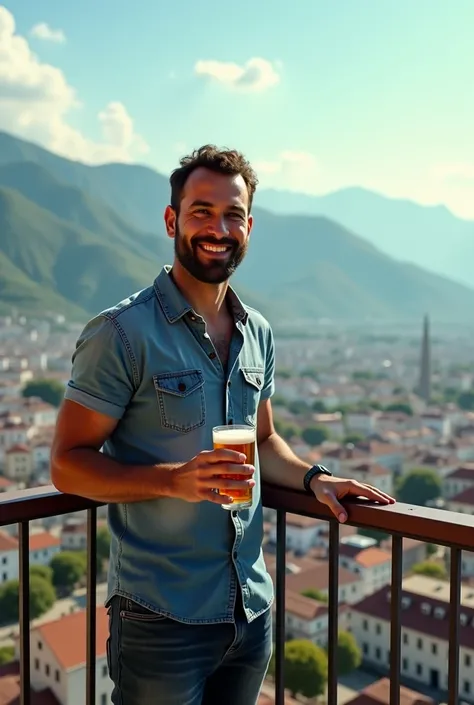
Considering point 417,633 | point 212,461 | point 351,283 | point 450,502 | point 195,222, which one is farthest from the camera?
point 351,283

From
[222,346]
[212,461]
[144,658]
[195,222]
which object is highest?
[195,222]

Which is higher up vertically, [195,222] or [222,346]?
[195,222]

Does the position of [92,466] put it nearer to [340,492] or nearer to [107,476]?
[107,476]

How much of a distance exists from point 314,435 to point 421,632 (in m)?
28.7

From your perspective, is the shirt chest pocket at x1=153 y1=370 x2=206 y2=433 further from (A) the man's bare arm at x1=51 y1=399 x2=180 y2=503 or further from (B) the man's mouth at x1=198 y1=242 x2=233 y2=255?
(B) the man's mouth at x1=198 y1=242 x2=233 y2=255

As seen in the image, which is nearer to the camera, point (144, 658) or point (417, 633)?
point (144, 658)

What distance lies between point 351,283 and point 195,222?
128m

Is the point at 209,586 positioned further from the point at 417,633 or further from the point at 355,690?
the point at 355,690

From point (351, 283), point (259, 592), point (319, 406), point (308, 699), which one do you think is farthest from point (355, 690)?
point (351, 283)

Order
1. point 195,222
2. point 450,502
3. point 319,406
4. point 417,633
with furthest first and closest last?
1. point 319,406
2. point 450,502
3. point 417,633
4. point 195,222

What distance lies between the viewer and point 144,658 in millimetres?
1165

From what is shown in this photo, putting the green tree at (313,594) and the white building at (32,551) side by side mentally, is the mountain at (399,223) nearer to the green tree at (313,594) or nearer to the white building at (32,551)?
the white building at (32,551)

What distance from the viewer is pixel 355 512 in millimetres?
1331

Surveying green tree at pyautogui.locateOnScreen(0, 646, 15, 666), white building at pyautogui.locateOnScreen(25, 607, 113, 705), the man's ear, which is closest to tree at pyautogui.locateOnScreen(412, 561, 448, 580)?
green tree at pyautogui.locateOnScreen(0, 646, 15, 666)
